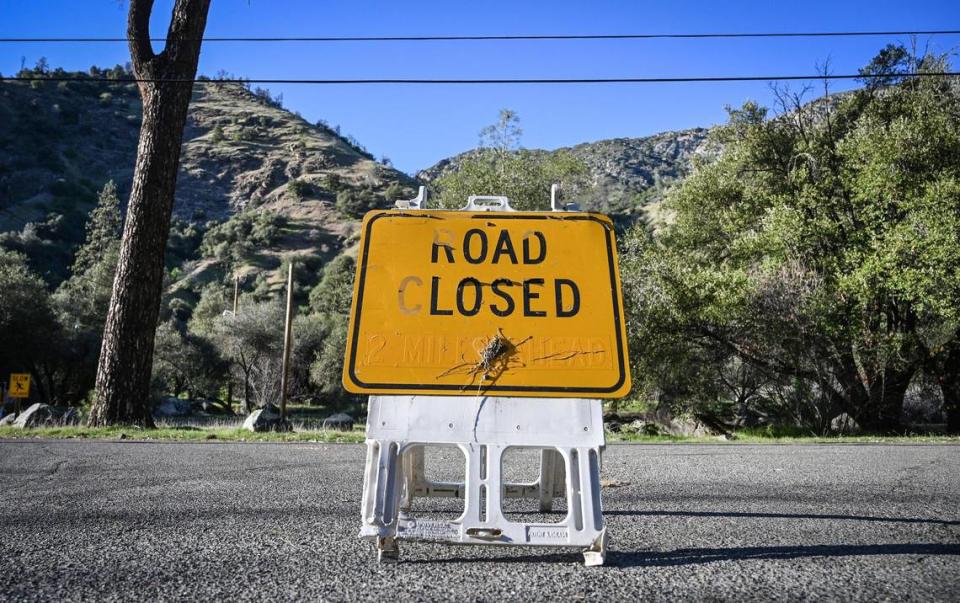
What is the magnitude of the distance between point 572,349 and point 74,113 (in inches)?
4435

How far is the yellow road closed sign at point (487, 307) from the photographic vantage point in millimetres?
3000

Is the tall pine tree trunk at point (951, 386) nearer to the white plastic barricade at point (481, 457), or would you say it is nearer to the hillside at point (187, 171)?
the white plastic barricade at point (481, 457)

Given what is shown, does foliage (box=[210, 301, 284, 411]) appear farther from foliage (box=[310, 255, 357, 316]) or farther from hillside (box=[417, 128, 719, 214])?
hillside (box=[417, 128, 719, 214])

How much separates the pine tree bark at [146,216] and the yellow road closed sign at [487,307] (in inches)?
335

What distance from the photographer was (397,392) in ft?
9.72

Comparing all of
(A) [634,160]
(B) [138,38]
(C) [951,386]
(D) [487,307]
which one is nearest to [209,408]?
(B) [138,38]

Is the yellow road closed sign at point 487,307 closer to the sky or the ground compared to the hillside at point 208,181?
closer to the ground

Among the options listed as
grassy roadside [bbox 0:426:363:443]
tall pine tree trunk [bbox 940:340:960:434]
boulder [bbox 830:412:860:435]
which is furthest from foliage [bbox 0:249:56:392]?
tall pine tree trunk [bbox 940:340:960:434]

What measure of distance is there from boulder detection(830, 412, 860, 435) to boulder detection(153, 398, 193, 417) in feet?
80.3

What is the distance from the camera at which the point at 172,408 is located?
27516 millimetres

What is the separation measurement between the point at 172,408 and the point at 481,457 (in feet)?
93.5

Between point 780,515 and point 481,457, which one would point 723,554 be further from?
point 481,457

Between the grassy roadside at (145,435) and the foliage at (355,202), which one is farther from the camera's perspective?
the foliage at (355,202)

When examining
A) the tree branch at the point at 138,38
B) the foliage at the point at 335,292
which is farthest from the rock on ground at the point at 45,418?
the foliage at the point at 335,292
